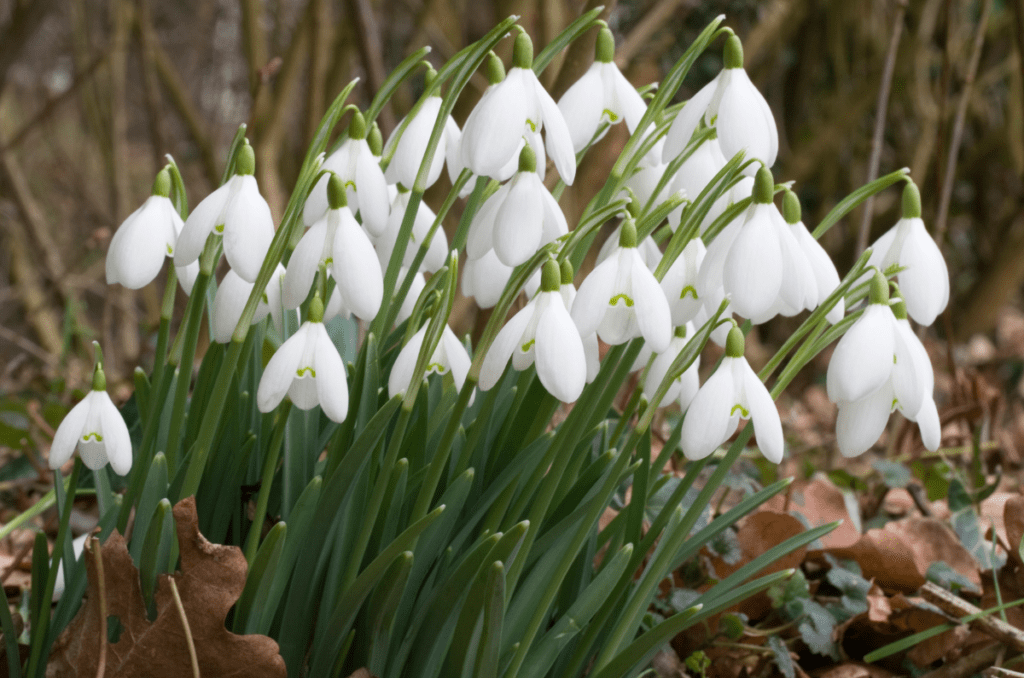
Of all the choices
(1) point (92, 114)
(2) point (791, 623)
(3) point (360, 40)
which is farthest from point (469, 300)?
(1) point (92, 114)

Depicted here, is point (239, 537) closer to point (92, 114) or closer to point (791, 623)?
point (791, 623)

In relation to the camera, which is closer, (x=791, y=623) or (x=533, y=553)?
(x=533, y=553)

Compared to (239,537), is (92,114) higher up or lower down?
higher up

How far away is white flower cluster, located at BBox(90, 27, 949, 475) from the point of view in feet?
2.34

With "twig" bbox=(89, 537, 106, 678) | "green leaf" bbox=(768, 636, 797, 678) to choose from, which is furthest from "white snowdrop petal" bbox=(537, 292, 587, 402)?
"green leaf" bbox=(768, 636, 797, 678)

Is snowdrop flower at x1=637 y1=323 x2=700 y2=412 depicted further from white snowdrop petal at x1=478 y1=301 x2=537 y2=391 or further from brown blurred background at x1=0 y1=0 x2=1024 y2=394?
brown blurred background at x1=0 y1=0 x2=1024 y2=394

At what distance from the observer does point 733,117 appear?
0.78 m

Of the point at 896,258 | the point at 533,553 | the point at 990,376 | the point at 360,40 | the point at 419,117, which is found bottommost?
the point at 990,376

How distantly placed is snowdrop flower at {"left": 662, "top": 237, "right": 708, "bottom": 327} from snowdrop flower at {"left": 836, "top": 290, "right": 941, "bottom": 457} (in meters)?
0.15

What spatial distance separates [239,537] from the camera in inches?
38.2

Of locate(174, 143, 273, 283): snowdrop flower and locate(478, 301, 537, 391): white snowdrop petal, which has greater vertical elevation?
locate(174, 143, 273, 283): snowdrop flower

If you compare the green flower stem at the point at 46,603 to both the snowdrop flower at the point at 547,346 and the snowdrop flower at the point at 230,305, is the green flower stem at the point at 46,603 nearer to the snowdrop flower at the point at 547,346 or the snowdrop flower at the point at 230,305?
the snowdrop flower at the point at 230,305

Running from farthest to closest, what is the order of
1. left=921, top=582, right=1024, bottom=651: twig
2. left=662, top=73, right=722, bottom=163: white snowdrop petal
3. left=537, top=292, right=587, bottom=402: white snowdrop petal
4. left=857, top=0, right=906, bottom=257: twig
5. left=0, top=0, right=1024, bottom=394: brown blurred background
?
left=0, top=0, right=1024, bottom=394: brown blurred background < left=857, top=0, right=906, bottom=257: twig < left=921, top=582, right=1024, bottom=651: twig < left=662, top=73, right=722, bottom=163: white snowdrop petal < left=537, top=292, right=587, bottom=402: white snowdrop petal

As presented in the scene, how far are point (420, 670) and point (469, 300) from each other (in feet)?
5.47
